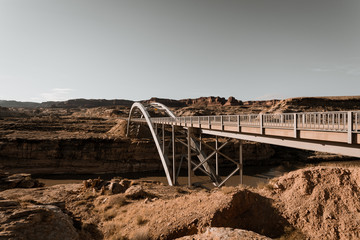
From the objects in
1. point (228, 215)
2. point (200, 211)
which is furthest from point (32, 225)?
point (228, 215)

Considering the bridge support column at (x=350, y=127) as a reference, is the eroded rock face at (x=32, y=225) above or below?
below

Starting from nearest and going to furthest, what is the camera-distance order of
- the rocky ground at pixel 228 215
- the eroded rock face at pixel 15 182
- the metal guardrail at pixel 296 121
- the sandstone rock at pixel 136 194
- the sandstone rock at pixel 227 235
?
the sandstone rock at pixel 227 235 → the metal guardrail at pixel 296 121 → the rocky ground at pixel 228 215 → the sandstone rock at pixel 136 194 → the eroded rock face at pixel 15 182

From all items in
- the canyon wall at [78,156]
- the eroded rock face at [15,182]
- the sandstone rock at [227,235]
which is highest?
the sandstone rock at [227,235]

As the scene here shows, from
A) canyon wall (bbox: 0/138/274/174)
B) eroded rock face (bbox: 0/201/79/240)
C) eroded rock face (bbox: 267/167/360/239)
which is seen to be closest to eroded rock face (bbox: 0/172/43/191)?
eroded rock face (bbox: 0/201/79/240)

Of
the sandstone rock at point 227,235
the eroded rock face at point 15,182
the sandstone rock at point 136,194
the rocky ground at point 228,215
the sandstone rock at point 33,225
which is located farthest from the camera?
the eroded rock face at point 15,182

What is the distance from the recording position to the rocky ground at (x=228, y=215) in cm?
592

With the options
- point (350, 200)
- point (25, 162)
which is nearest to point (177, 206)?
point (350, 200)

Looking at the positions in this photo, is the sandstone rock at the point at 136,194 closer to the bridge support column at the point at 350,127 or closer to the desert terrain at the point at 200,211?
the desert terrain at the point at 200,211

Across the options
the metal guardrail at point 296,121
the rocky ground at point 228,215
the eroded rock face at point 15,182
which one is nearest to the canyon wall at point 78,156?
the eroded rock face at point 15,182

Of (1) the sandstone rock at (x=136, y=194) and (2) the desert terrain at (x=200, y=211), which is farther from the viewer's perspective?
(1) the sandstone rock at (x=136, y=194)

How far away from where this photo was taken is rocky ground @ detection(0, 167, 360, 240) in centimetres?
592

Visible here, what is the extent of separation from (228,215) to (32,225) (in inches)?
255

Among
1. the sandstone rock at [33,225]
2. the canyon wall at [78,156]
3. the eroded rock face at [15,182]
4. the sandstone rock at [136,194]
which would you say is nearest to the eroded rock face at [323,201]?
the sandstone rock at [136,194]

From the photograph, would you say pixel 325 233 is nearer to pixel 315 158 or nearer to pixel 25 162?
pixel 315 158
